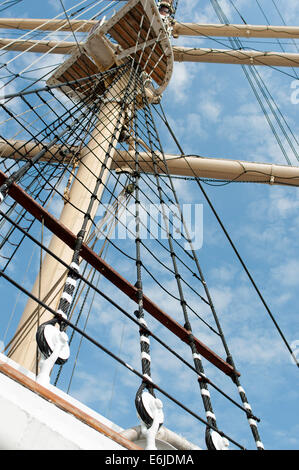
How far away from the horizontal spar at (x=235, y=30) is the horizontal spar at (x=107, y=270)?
942cm

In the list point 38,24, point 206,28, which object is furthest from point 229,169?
point 38,24

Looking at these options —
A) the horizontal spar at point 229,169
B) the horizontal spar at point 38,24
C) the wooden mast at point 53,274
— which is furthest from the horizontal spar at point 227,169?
the horizontal spar at point 38,24

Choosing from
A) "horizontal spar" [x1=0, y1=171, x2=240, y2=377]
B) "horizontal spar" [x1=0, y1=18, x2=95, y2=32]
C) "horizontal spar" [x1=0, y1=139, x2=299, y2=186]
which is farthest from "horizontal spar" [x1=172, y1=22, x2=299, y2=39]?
"horizontal spar" [x1=0, y1=171, x2=240, y2=377]

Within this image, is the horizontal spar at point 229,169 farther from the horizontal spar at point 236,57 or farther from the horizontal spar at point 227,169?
the horizontal spar at point 236,57

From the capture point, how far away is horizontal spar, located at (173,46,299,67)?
995 centimetres

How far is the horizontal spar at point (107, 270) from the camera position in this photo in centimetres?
300

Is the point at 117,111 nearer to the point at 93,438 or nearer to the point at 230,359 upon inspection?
the point at 230,359

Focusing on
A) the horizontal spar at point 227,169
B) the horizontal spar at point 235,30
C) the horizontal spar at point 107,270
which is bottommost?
the horizontal spar at point 107,270

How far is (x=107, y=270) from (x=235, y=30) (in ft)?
31.1

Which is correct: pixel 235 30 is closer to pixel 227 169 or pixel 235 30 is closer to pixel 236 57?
pixel 236 57
